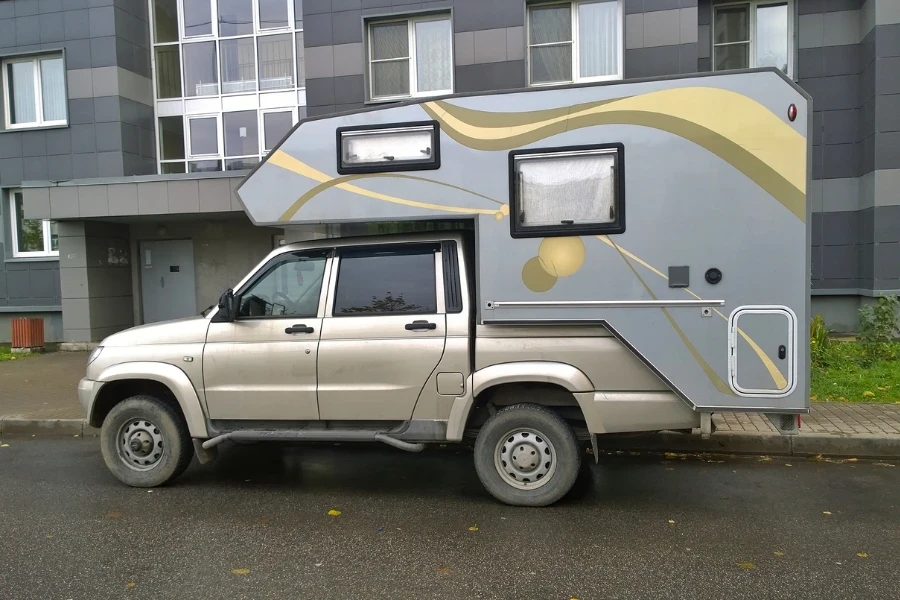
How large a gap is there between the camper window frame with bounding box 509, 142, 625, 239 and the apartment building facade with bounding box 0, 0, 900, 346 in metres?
4.89

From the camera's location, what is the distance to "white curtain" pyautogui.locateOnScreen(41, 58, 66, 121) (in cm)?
1531

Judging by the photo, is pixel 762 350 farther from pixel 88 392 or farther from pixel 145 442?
pixel 88 392

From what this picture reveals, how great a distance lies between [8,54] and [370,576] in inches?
652

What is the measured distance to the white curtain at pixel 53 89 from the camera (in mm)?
15312

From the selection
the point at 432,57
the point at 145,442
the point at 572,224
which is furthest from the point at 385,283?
the point at 432,57

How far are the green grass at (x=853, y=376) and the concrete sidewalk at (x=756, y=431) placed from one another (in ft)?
1.09

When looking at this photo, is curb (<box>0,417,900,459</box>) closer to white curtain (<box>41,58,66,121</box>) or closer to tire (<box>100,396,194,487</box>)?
tire (<box>100,396,194,487</box>)

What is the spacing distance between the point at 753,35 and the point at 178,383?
1187 cm

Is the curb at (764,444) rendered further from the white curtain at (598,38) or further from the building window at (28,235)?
the building window at (28,235)

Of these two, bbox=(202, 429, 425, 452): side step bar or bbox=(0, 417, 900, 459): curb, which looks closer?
bbox=(202, 429, 425, 452): side step bar

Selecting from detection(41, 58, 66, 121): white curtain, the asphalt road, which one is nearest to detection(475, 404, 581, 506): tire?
the asphalt road

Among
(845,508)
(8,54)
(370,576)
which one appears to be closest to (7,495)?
(370,576)

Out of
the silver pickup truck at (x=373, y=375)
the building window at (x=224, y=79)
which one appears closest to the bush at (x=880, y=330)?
the silver pickup truck at (x=373, y=375)

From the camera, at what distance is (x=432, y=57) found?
12734 millimetres
